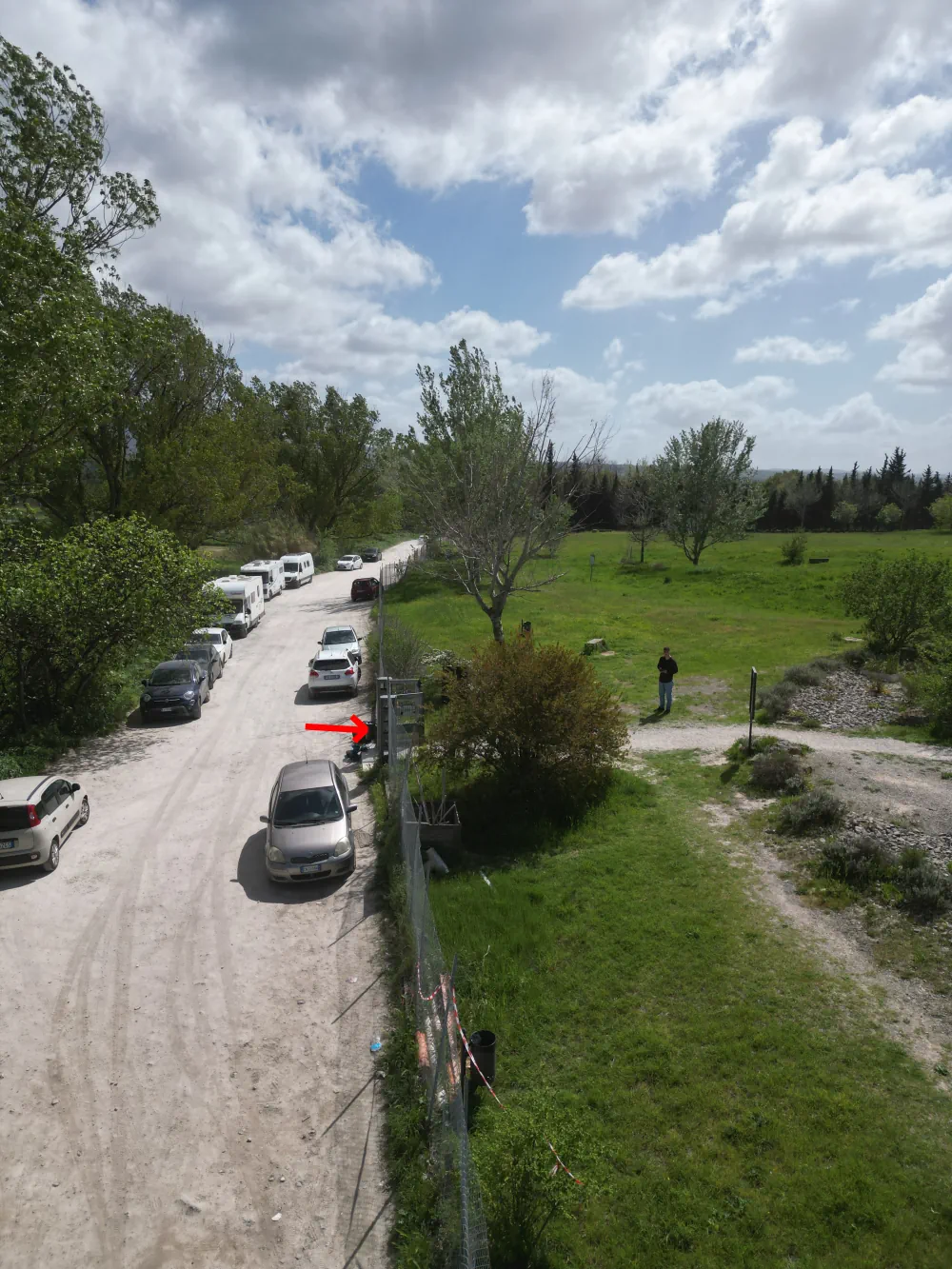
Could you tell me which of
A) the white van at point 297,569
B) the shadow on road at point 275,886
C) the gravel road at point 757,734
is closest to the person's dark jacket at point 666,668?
the gravel road at point 757,734

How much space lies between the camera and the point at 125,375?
32.7 meters

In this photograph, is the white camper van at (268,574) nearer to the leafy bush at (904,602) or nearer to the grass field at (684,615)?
the grass field at (684,615)

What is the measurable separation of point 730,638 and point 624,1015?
2365 centimetres

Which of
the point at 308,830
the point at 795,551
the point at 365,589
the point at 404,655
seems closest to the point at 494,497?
the point at 404,655

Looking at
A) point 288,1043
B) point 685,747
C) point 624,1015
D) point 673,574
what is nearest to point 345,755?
point 685,747

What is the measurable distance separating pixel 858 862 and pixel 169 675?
62.6ft

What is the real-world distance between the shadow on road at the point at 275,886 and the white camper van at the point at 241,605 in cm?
2088

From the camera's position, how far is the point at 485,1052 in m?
7.55

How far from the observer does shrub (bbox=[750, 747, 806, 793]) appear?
14.0m

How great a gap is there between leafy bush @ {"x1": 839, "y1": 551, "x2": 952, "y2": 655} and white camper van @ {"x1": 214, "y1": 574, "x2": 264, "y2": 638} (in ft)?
81.7

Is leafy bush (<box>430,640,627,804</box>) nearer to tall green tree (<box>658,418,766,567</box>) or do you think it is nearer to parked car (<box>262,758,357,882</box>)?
parked car (<box>262,758,357,882</box>)

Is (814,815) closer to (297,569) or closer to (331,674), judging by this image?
(331,674)

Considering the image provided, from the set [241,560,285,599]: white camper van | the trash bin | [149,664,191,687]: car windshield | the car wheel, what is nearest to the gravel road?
the trash bin

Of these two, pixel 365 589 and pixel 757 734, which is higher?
pixel 365 589
